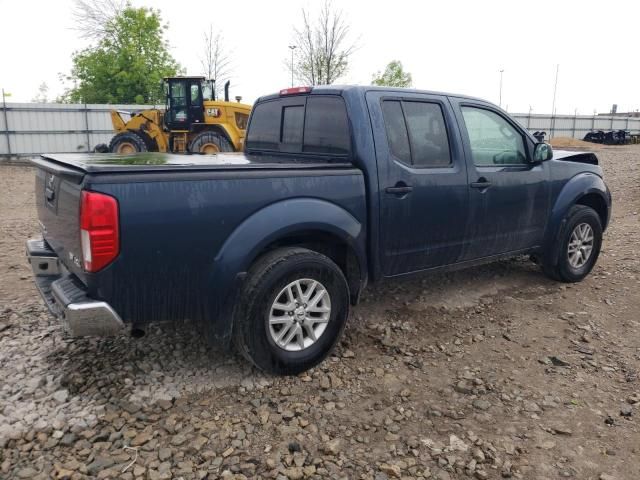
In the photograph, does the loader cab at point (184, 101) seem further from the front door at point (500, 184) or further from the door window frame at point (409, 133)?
the door window frame at point (409, 133)

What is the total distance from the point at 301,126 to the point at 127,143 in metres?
14.5

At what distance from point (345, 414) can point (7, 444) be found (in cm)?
180

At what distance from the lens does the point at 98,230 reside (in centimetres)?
269

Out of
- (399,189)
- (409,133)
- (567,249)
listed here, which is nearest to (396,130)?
(409,133)

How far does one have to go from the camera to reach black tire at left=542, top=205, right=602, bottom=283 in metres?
5.16

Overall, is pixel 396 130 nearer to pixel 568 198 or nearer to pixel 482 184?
pixel 482 184

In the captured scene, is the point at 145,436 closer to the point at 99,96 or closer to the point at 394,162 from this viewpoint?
the point at 394,162

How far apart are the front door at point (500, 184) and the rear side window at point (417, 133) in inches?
9.1

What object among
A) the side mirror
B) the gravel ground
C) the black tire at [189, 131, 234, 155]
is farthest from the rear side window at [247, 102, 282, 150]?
the black tire at [189, 131, 234, 155]

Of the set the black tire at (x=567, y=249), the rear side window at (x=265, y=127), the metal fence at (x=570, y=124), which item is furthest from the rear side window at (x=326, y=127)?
the metal fence at (x=570, y=124)

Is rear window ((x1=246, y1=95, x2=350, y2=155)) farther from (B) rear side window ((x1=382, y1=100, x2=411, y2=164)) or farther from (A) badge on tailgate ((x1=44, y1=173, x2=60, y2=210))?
(A) badge on tailgate ((x1=44, y1=173, x2=60, y2=210))

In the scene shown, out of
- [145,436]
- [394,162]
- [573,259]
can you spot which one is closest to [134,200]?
[145,436]

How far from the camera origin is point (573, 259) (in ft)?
17.6

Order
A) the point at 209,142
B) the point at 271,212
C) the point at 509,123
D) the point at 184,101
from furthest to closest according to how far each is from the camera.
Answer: the point at 184,101 < the point at 209,142 < the point at 509,123 < the point at 271,212
